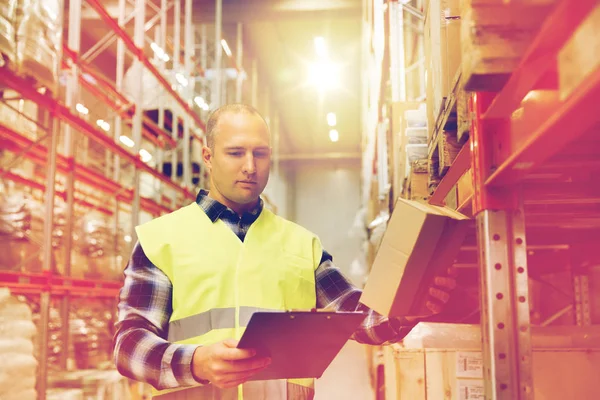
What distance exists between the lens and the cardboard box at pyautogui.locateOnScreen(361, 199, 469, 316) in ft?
6.27

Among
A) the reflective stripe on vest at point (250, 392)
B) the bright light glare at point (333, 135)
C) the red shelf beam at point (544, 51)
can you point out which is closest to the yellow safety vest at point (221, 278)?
the reflective stripe on vest at point (250, 392)

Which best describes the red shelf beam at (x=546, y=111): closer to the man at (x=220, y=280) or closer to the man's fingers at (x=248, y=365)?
the man at (x=220, y=280)

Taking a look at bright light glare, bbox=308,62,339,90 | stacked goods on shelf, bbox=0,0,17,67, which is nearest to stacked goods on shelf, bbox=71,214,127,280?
stacked goods on shelf, bbox=0,0,17,67

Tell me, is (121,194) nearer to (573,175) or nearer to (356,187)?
(573,175)

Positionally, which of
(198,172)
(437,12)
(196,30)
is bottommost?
Answer: (437,12)

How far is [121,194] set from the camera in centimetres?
1012

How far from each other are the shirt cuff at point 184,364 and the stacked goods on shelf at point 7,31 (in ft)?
12.6

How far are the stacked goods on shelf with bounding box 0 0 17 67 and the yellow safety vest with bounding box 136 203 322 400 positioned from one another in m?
3.28

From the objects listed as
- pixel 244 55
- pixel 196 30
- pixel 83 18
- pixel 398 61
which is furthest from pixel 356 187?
pixel 398 61

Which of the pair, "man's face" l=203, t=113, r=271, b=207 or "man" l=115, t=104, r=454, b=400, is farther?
"man's face" l=203, t=113, r=271, b=207

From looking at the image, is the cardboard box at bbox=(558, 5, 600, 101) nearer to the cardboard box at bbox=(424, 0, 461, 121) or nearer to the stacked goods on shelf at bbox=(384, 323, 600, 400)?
the cardboard box at bbox=(424, 0, 461, 121)

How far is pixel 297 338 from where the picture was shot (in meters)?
2.02

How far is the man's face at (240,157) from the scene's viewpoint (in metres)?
A: 2.54

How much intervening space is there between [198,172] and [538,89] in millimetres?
14213
